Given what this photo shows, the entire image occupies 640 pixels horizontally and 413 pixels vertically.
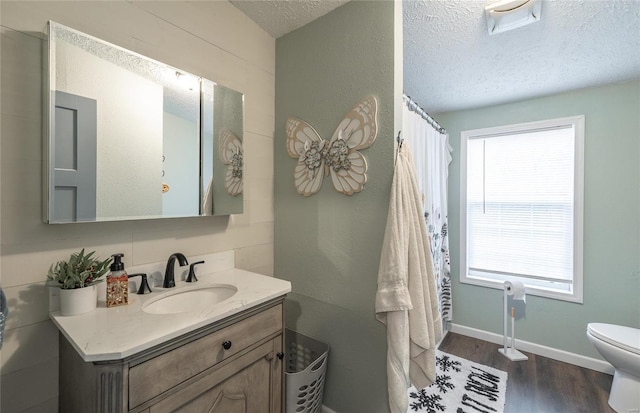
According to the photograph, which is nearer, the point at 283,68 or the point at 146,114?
the point at 146,114

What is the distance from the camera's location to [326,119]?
5.02 ft

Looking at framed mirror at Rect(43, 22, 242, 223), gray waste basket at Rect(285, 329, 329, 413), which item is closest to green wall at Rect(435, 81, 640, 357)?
gray waste basket at Rect(285, 329, 329, 413)

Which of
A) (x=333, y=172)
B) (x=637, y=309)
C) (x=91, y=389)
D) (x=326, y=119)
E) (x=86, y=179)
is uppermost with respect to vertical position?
(x=326, y=119)

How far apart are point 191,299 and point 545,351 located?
303 cm

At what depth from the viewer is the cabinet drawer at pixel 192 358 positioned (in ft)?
2.37

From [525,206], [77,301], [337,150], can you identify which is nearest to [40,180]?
[77,301]

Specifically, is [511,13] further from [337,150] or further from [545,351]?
[545,351]

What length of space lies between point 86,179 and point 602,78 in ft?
11.1

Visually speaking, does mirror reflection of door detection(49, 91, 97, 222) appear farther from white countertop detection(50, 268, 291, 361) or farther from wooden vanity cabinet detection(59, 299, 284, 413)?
wooden vanity cabinet detection(59, 299, 284, 413)

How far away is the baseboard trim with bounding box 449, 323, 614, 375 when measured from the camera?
7.13 feet

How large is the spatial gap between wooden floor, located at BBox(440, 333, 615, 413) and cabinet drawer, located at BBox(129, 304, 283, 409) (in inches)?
74.0

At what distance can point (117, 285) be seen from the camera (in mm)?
963

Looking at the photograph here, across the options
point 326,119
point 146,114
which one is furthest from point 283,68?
point 146,114

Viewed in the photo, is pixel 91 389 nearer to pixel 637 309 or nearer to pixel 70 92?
pixel 70 92
